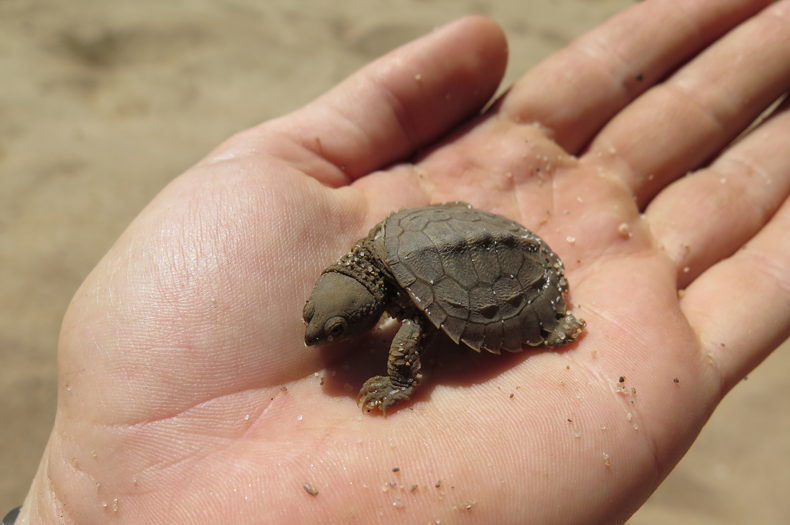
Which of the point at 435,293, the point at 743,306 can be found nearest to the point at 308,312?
the point at 435,293

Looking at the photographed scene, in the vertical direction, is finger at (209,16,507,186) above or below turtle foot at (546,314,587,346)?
above

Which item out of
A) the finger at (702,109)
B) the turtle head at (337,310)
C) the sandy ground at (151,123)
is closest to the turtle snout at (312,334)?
the turtle head at (337,310)

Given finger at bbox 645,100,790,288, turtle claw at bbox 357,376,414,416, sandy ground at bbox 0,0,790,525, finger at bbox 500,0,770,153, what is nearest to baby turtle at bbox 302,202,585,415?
turtle claw at bbox 357,376,414,416

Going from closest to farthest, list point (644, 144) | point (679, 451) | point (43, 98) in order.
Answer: point (679, 451), point (644, 144), point (43, 98)

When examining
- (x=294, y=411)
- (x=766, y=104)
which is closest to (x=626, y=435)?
(x=294, y=411)

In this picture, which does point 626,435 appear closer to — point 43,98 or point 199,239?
point 199,239

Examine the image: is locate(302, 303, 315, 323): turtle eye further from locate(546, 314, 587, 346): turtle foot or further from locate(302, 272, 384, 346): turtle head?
locate(546, 314, 587, 346): turtle foot

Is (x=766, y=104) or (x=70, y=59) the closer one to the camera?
(x=766, y=104)
